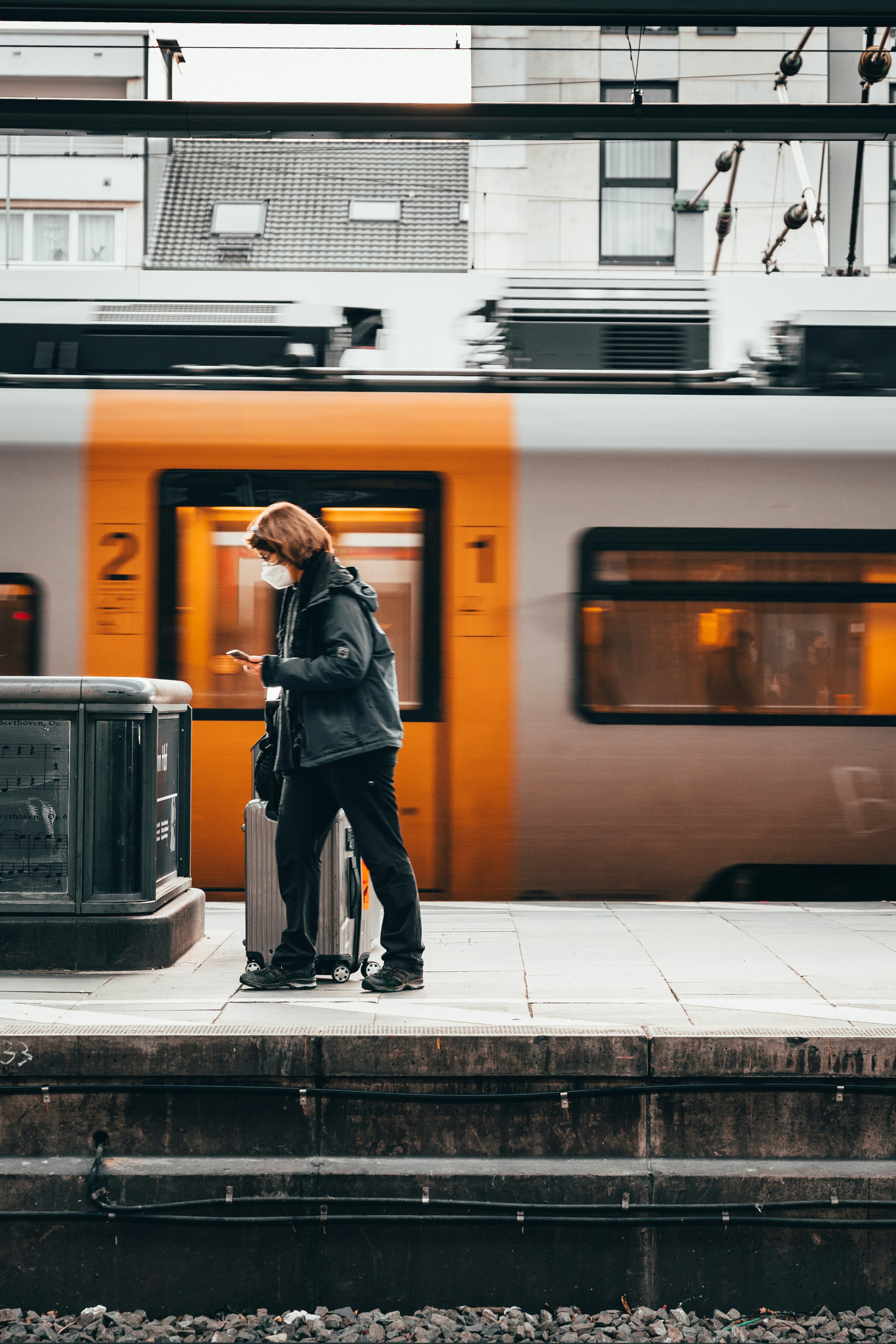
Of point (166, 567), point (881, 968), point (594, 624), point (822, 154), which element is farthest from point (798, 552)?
point (822, 154)

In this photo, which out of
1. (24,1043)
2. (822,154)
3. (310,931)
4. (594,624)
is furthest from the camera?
(822,154)

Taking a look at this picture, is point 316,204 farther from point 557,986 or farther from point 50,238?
point 557,986

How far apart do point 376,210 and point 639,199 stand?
6.09 meters

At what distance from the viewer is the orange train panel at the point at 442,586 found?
6980 millimetres

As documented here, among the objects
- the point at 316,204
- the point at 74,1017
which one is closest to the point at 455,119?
the point at 74,1017

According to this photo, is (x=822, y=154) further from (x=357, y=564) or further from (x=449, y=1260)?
(x=449, y=1260)

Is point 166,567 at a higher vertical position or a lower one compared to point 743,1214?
higher

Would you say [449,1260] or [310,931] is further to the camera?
[310,931]

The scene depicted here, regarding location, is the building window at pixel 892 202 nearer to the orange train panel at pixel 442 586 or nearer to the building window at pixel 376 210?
the building window at pixel 376 210

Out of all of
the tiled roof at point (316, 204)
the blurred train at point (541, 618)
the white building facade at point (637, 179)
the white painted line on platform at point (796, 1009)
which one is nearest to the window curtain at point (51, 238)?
the tiled roof at point (316, 204)

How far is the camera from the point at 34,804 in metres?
4.96

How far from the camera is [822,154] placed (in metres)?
12.0

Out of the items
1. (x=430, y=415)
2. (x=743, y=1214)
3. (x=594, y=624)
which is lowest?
(x=743, y=1214)

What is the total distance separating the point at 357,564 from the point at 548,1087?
3843 mm
